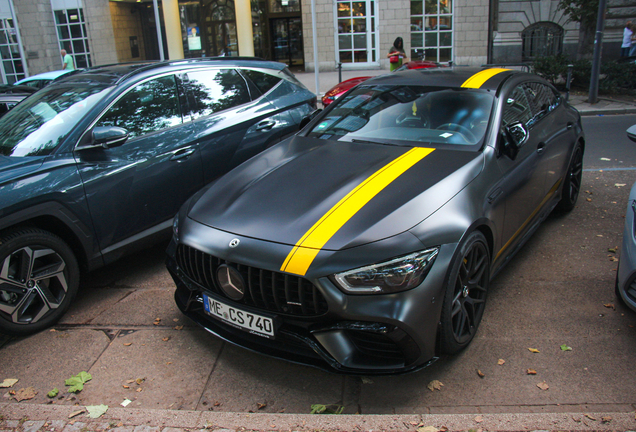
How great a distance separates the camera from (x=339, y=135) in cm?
414

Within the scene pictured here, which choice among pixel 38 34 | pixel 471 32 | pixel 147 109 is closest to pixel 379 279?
pixel 147 109

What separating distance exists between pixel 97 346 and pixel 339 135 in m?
2.33

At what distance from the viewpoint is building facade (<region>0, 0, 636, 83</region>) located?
20531mm

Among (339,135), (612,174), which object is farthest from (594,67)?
(339,135)

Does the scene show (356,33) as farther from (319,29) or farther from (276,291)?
(276,291)

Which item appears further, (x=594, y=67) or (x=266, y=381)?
(x=594, y=67)

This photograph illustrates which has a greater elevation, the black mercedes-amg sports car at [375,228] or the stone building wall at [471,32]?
the stone building wall at [471,32]

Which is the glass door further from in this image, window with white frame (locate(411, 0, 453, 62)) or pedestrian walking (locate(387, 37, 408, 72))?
pedestrian walking (locate(387, 37, 408, 72))

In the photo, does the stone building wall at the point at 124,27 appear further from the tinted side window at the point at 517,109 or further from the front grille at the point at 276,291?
the front grille at the point at 276,291

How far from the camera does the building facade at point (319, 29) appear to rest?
20.5 meters

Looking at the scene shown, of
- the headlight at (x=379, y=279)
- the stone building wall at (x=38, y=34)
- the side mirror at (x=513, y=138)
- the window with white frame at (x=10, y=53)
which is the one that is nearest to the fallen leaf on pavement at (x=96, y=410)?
the headlight at (x=379, y=279)

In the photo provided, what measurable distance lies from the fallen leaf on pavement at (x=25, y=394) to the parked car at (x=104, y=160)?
59 cm

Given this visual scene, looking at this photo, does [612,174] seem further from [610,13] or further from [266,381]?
[610,13]

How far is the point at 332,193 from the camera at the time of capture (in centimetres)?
314
